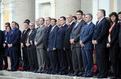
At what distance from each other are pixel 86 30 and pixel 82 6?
8.16 meters

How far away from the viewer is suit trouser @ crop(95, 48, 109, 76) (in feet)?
30.7

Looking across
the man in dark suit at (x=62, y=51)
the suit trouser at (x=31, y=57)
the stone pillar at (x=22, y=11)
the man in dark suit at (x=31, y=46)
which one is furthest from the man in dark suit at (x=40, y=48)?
the stone pillar at (x=22, y=11)

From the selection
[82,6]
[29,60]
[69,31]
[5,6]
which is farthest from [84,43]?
[5,6]

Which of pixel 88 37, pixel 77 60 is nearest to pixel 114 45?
pixel 88 37

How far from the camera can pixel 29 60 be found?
40.3 ft

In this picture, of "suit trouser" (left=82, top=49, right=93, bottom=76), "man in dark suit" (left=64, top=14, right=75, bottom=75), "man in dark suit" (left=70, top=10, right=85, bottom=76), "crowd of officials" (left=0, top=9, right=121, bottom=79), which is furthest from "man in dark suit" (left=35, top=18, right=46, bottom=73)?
"suit trouser" (left=82, top=49, right=93, bottom=76)

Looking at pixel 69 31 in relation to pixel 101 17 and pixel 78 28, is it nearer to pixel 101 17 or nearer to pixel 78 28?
pixel 78 28

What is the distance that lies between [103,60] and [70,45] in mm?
1532

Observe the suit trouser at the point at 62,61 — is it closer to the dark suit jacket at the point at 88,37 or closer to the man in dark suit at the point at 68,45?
the man in dark suit at the point at 68,45

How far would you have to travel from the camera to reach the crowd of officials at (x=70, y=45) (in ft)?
30.4

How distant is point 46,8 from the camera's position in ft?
64.6

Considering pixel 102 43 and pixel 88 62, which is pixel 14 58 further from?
pixel 102 43

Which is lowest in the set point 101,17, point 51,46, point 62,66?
point 62,66

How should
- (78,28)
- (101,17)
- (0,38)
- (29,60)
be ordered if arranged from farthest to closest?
(0,38) < (29,60) < (78,28) < (101,17)
